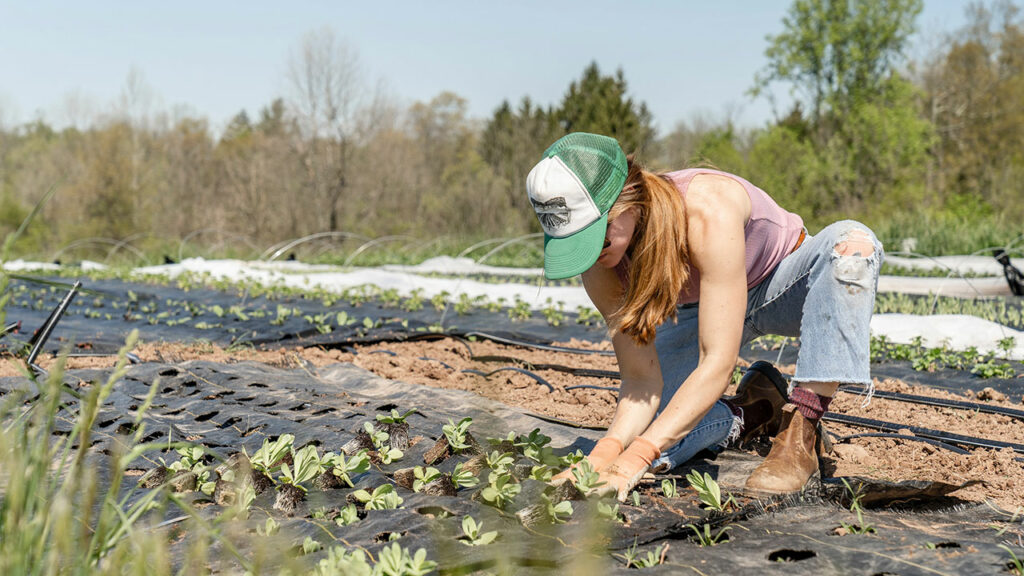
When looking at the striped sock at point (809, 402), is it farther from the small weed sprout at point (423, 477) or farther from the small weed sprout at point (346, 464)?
the small weed sprout at point (346, 464)

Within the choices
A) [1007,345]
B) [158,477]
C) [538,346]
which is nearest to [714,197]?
[158,477]

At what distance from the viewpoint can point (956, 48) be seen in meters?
26.6

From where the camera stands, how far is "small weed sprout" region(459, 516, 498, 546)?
1.65 metres

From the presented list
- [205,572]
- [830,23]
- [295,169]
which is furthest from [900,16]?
[205,572]

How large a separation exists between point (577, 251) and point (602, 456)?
599mm

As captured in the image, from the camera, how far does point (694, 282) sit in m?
2.47

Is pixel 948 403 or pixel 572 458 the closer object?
pixel 572 458

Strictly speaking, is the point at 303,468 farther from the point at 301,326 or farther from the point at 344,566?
the point at 301,326

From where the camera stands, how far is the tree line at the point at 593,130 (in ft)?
67.3

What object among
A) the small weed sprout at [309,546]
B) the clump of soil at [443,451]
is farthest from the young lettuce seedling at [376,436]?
Answer: the small weed sprout at [309,546]

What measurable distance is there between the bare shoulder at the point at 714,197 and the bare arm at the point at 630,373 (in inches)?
14.1

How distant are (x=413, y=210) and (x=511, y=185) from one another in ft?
16.1

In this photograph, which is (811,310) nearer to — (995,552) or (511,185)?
(995,552)

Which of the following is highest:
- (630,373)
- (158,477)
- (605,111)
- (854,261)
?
(605,111)
